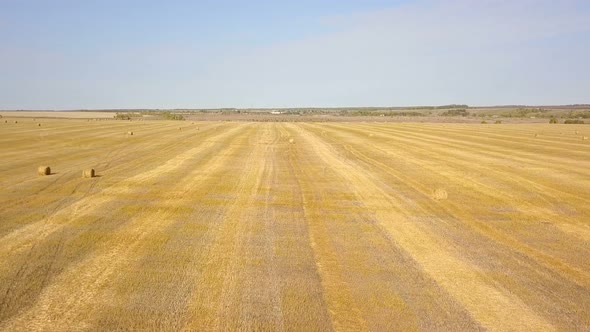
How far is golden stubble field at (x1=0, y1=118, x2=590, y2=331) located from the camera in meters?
5.46

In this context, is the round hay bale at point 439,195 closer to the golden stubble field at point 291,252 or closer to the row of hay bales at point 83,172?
the golden stubble field at point 291,252

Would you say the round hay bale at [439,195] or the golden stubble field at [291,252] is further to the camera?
the round hay bale at [439,195]

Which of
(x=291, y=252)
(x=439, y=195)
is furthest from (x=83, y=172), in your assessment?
(x=439, y=195)

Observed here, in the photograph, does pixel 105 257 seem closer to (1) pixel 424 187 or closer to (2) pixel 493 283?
(2) pixel 493 283

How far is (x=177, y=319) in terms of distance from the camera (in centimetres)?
528

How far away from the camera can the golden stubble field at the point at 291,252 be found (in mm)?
5465

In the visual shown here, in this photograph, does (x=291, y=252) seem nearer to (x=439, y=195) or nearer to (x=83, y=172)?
(x=439, y=195)

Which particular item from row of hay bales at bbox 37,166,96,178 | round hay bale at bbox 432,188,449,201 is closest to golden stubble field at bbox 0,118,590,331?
round hay bale at bbox 432,188,449,201

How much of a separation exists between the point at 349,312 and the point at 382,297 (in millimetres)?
654

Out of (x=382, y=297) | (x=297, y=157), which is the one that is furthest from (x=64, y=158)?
(x=382, y=297)

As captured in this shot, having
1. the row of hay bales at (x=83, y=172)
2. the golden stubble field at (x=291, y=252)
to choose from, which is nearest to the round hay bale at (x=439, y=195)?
the golden stubble field at (x=291, y=252)

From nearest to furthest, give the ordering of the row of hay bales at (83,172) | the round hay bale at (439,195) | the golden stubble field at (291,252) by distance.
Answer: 1. the golden stubble field at (291,252)
2. the round hay bale at (439,195)
3. the row of hay bales at (83,172)

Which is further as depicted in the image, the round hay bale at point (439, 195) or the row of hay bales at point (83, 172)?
the row of hay bales at point (83, 172)

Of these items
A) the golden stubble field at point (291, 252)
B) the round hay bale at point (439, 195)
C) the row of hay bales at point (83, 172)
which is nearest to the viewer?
the golden stubble field at point (291, 252)
